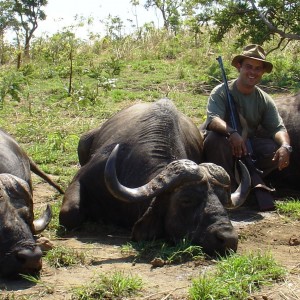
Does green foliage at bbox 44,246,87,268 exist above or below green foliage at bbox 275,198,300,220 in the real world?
above

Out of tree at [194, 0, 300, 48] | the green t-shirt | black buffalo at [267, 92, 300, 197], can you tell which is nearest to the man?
the green t-shirt

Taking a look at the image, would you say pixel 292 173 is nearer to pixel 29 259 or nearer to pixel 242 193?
pixel 242 193

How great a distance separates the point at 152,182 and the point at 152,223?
14.3 inches

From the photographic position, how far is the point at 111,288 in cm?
391

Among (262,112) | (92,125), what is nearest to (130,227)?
(262,112)

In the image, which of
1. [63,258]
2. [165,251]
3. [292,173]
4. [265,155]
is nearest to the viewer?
[63,258]

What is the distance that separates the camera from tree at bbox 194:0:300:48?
47.0 feet

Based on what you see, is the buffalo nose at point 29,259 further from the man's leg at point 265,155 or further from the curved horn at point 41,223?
the man's leg at point 265,155

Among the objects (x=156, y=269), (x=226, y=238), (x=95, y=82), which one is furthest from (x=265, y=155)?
(x=95, y=82)

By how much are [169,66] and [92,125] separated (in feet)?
20.4

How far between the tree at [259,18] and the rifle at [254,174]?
7637mm

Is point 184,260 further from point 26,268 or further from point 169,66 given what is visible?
point 169,66

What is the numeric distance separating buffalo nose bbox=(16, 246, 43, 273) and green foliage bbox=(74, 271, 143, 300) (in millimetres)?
353

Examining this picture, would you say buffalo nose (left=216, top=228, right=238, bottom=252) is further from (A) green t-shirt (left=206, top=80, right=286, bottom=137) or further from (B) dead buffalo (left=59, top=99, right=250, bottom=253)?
(A) green t-shirt (left=206, top=80, right=286, bottom=137)
